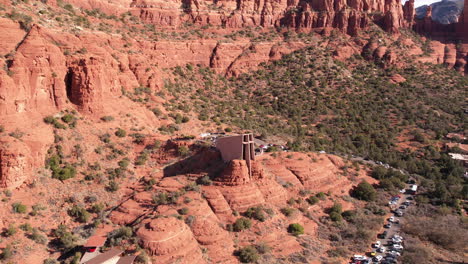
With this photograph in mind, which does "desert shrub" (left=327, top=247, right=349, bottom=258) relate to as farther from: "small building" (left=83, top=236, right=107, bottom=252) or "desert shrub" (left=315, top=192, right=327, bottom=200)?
"small building" (left=83, top=236, right=107, bottom=252)

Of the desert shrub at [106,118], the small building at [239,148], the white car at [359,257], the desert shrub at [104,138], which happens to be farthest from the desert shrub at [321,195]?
the desert shrub at [106,118]

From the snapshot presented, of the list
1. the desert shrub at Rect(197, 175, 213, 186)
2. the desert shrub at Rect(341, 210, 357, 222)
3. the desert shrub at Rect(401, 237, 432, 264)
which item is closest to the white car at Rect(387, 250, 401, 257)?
the desert shrub at Rect(401, 237, 432, 264)

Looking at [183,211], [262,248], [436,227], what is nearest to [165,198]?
[183,211]

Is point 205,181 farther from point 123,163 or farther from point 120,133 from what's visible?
point 120,133

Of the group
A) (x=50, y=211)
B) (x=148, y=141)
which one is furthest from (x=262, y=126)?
(x=50, y=211)

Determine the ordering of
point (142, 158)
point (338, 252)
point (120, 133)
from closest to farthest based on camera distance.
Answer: point (338, 252), point (142, 158), point (120, 133)
